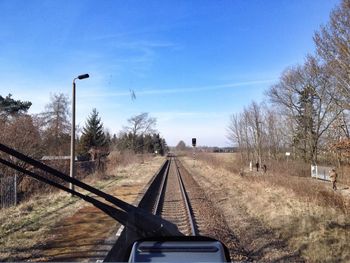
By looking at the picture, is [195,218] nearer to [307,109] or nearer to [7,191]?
[7,191]

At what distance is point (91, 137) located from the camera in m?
56.3

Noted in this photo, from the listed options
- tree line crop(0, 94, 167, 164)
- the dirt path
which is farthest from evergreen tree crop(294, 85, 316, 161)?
the dirt path

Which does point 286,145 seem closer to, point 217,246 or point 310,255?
point 310,255

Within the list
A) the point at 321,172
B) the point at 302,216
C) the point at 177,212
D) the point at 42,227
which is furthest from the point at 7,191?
the point at 321,172

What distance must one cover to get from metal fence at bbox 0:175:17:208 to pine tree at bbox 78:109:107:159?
34.2 metres

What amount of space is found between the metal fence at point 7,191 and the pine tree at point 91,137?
34243 millimetres

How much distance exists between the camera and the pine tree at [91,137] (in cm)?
Answer: 5311

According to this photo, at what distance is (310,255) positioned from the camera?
25.0 ft

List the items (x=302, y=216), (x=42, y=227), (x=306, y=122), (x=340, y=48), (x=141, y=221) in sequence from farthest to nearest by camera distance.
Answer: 1. (x=306, y=122)
2. (x=340, y=48)
3. (x=302, y=216)
4. (x=42, y=227)
5. (x=141, y=221)

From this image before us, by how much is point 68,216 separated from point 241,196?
916cm

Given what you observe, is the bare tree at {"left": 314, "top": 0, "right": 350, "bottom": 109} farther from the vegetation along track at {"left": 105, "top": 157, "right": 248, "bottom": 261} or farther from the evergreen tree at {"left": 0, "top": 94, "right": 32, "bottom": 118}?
the evergreen tree at {"left": 0, "top": 94, "right": 32, "bottom": 118}

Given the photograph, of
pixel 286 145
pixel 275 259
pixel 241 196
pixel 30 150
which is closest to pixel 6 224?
pixel 275 259

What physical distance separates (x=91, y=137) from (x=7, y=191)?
4203 centimetres

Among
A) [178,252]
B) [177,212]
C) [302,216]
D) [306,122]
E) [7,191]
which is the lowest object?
[177,212]
